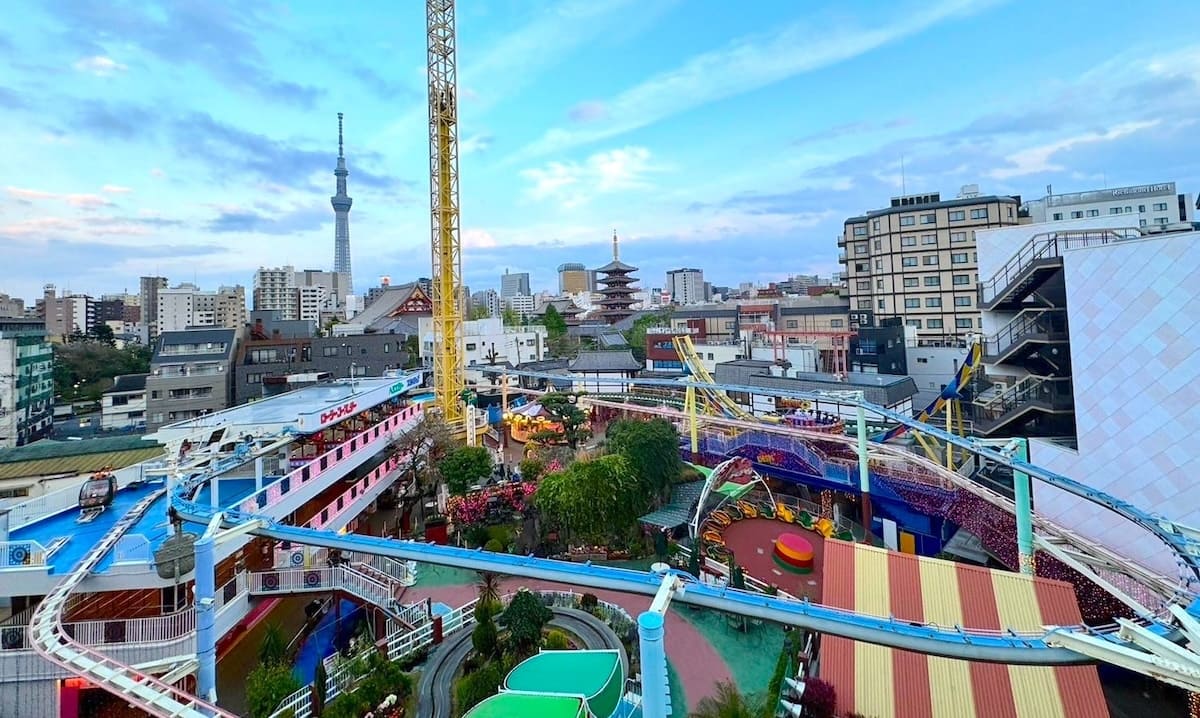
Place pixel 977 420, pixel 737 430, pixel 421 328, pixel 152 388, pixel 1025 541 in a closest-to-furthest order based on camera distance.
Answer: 1. pixel 1025 541
2. pixel 977 420
3. pixel 737 430
4. pixel 152 388
5. pixel 421 328

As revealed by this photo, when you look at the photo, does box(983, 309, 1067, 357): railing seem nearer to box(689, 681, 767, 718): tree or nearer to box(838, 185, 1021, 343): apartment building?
box(689, 681, 767, 718): tree

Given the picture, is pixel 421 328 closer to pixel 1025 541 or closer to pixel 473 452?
pixel 473 452

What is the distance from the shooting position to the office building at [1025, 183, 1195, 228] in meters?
38.3

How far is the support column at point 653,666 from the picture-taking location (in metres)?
5.22

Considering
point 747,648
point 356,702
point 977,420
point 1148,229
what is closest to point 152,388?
point 356,702

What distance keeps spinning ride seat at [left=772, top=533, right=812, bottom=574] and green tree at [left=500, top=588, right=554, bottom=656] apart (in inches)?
281

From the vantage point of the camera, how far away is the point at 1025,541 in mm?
11328

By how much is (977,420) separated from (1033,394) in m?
3.35

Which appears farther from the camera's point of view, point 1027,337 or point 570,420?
point 570,420

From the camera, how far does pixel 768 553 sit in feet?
50.4

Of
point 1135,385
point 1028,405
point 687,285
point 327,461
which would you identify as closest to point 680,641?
point 327,461

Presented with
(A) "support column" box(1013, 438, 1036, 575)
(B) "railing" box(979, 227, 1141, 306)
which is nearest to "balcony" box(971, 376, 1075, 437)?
(B) "railing" box(979, 227, 1141, 306)

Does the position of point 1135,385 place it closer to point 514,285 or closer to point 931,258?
point 931,258

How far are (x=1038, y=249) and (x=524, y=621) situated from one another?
60.7ft
